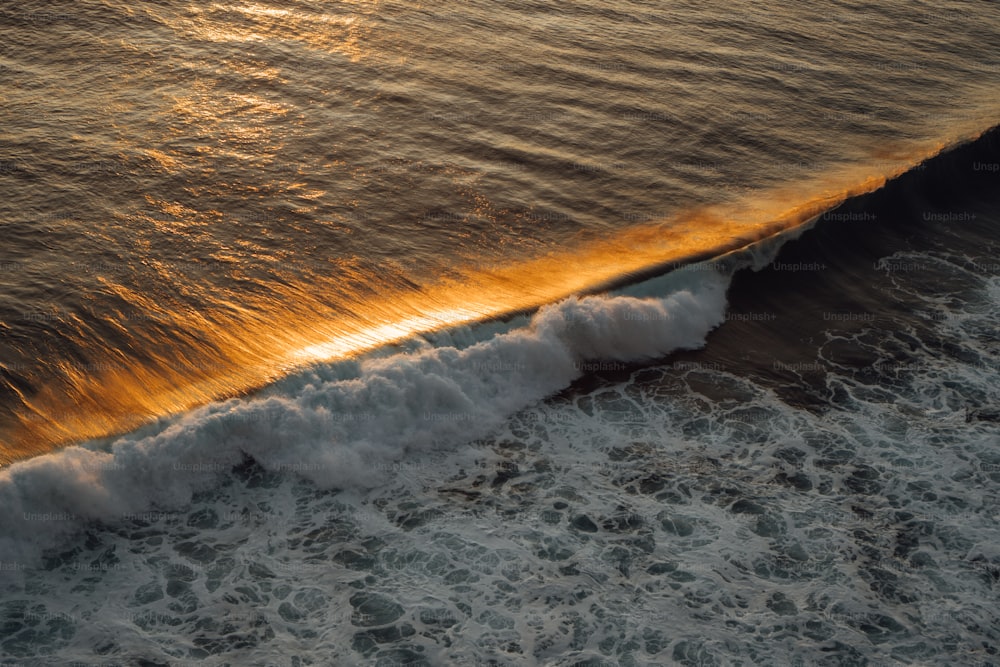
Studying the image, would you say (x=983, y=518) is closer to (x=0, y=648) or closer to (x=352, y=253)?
(x=352, y=253)

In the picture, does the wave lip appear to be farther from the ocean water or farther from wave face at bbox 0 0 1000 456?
wave face at bbox 0 0 1000 456

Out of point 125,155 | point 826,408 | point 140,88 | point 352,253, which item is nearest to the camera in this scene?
point 826,408

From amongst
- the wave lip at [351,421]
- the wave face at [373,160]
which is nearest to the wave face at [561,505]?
the wave lip at [351,421]

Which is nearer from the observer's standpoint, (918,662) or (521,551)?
(918,662)

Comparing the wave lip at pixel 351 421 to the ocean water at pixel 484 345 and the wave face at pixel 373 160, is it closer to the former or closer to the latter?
the ocean water at pixel 484 345

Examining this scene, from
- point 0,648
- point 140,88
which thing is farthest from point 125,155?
point 0,648

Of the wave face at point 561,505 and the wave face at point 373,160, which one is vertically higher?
the wave face at point 373,160

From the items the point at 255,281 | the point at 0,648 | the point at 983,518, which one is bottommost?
the point at 0,648

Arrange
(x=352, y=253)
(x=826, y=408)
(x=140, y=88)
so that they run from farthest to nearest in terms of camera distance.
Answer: (x=140, y=88) → (x=352, y=253) → (x=826, y=408)
